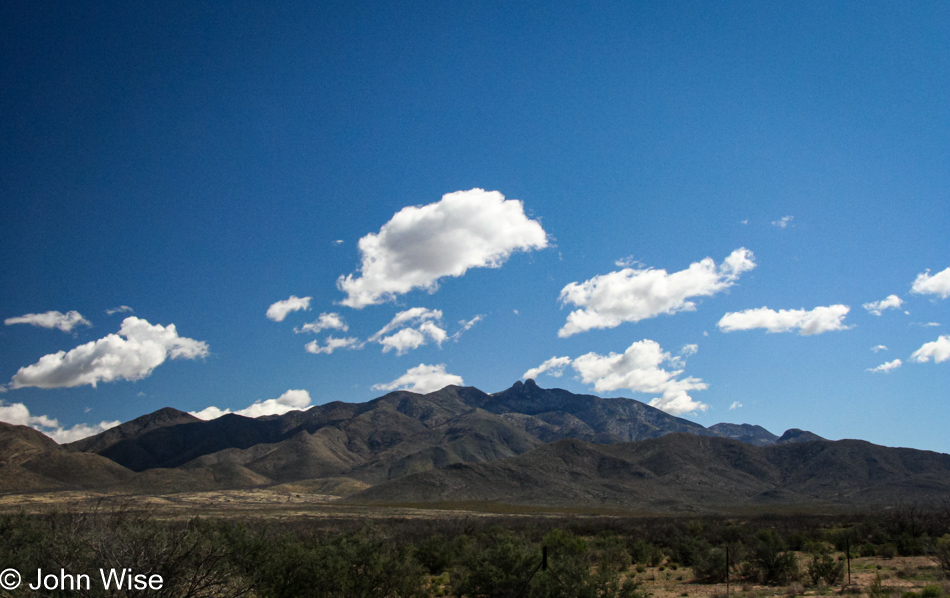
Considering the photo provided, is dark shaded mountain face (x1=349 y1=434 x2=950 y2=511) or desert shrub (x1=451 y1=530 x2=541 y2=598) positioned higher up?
desert shrub (x1=451 y1=530 x2=541 y2=598)

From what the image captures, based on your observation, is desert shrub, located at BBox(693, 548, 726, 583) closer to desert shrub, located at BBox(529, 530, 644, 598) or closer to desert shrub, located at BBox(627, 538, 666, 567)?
desert shrub, located at BBox(627, 538, 666, 567)

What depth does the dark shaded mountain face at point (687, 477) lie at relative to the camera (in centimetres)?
11494

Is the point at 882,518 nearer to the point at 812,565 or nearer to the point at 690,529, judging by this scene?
the point at 690,529

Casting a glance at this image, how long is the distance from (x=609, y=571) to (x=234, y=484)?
18372 centimetres

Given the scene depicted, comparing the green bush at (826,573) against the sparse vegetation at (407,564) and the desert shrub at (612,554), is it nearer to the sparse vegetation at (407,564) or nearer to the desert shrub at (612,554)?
the sparse vegetation at (407,564)

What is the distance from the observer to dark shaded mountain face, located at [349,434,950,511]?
114938 mm

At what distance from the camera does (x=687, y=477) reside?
13112cm

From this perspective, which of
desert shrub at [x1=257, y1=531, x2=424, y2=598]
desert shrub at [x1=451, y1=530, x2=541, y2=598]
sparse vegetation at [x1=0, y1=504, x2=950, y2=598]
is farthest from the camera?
desert shrub at [x1=451, y1=530, x2=541, y2=598]

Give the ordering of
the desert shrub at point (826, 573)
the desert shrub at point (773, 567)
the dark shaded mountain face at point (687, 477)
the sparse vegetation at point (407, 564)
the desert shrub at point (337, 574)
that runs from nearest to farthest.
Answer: the sparse vegetation at point (407, 564) < the desert shrub at point (337, 574) < the desert shrub at point (826, 573) < the desert shrub at point (773, 567) < the dark shaded mountain face at point (687, 477)

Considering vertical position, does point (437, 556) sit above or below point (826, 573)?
below

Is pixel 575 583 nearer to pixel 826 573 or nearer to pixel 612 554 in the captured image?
pixel 826 573

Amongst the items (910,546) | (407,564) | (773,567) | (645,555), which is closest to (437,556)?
(645,555)

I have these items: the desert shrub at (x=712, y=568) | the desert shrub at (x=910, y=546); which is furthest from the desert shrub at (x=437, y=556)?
the desert shrub at (x=910, y=546)

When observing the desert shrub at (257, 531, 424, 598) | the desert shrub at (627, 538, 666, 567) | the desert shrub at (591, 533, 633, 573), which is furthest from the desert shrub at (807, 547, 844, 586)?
the desert shrub at (257, 531, 424, 598)
